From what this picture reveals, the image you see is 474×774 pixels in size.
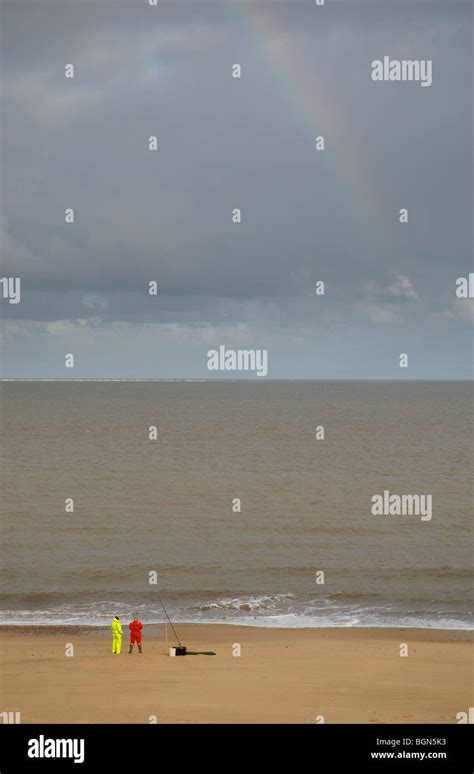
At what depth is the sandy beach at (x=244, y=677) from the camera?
59.5ft

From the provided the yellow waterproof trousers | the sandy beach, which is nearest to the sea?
the sandy beach

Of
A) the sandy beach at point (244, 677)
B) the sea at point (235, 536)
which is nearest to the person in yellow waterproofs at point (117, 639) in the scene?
the sandy beach at point (244, 677)

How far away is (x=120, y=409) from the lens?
18600 centimetres

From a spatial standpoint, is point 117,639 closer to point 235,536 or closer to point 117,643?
point 117,643

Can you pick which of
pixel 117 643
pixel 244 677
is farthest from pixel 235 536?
pixel 244 677

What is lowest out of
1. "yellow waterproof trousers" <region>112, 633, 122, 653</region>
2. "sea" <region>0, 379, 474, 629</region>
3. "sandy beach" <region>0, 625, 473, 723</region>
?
"sandy beach" <region>0, 625, 473, 723</region>

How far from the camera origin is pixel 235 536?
43.7 meters

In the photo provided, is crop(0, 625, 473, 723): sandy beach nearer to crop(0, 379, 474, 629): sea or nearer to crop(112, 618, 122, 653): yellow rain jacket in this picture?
crop(112, 618, 122, 653): yellow rain jacket

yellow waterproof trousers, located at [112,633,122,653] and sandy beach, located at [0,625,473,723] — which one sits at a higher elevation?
yellow waterproof trousers, located at [112,633,122,653]

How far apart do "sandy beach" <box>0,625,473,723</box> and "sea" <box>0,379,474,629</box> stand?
2.21m

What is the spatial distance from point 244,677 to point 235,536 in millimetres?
22695

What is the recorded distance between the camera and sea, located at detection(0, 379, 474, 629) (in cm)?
3067
